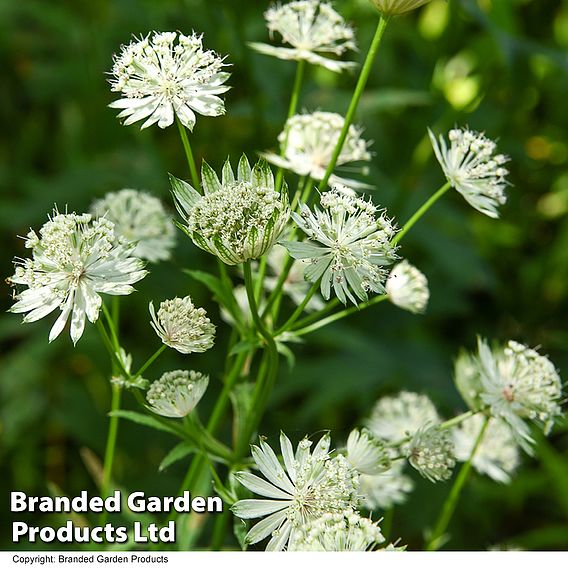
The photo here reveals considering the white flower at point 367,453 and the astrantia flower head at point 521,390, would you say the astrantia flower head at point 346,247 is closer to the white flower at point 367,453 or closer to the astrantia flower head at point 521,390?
the white flower at point 367,453

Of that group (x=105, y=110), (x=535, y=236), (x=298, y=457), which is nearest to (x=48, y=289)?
(x=298, y=457)

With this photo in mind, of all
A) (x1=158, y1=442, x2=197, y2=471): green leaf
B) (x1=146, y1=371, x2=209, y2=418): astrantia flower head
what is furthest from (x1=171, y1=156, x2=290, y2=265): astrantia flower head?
(x1=158, y1=442, x2=197, y2=471): green leaf

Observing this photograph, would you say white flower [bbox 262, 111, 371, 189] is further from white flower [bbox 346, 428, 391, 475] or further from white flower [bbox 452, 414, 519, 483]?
white flower [bbox 452, 414, 519, 483]

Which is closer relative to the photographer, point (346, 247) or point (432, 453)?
point (346, 247)

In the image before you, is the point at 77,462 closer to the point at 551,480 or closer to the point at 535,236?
the point at 551,480

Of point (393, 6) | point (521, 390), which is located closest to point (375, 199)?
point (521, 390)

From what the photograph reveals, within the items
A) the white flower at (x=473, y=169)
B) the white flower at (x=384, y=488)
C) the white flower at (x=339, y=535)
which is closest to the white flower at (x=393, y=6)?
the white flower at (x=473, y=169)

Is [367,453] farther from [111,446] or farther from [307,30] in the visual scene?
[307,30]
